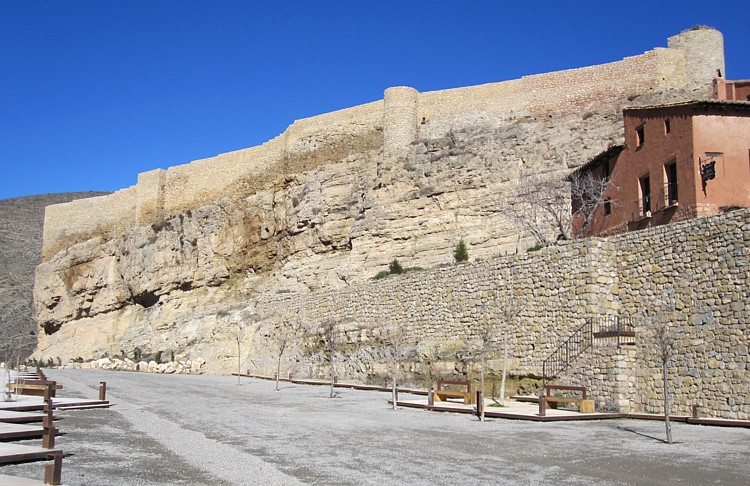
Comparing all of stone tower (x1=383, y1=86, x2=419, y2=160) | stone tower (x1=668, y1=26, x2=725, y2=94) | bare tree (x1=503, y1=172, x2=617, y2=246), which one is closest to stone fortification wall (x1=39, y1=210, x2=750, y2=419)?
bare tree (x1=503, y1=172, x2=617, y2=246)

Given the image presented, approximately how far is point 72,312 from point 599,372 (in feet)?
143

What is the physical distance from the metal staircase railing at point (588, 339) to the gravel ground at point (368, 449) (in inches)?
106

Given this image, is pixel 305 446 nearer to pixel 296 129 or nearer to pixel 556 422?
pixel 556 422

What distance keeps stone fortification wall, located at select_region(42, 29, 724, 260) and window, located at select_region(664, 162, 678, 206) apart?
1007 centimetres

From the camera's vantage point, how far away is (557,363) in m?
20.2

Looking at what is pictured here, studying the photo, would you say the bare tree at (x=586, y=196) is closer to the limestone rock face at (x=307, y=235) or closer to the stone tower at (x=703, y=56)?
the limestone rock face at (x=307, y=235)

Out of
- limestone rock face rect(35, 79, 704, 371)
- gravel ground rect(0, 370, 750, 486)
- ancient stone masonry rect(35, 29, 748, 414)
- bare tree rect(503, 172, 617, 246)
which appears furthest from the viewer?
limestone rock face rect(35, 79, 704, 371)

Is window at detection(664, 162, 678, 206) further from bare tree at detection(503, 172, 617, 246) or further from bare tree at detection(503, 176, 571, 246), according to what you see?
bare tree at detection(503, 176, 571, 246)

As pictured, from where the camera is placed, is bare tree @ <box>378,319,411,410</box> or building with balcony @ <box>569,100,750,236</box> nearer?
building with balcony @ <box>569,100,750,236</box>

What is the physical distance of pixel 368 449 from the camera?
11.8 meters

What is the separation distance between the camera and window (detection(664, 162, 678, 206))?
21250 mm

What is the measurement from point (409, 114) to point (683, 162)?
60.9 feet

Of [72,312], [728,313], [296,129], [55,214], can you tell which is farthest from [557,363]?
[55,214]

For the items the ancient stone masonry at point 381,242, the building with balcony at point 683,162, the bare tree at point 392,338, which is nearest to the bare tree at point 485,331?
the ancient stone masonry at point 381,242
